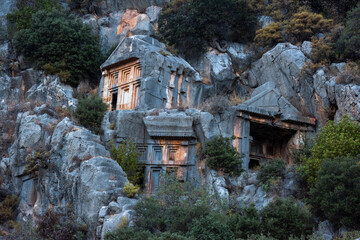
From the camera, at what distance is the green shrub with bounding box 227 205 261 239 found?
1809cm

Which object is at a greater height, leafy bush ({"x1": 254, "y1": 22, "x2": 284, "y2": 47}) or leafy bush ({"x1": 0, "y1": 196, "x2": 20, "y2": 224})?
leafy bush ({"x1": 254, "y1": 22, "x2": 284, "y2": 47})

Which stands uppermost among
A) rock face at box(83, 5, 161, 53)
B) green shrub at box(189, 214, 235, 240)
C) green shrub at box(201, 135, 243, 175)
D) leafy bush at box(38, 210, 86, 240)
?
rock face at box(83, 5, 161, 53)

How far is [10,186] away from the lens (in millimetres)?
25344

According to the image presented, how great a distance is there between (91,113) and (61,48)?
11315 mm

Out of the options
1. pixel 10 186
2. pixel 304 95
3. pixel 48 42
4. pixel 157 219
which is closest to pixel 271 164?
pixel 157 219

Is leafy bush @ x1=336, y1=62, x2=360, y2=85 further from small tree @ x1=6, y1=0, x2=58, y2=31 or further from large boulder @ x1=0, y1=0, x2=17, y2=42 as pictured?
large boulder @ x1=0, y1=0, x2=17, y2=42

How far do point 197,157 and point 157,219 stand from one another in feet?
30.4

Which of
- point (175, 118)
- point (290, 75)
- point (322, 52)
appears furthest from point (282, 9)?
point (175, 118)

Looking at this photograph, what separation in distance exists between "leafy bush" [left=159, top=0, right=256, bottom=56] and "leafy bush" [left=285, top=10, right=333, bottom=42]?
4.69 m

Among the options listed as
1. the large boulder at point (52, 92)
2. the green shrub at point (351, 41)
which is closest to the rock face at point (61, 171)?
the large boulder at point (52, 92)

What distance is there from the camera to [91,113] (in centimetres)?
2789

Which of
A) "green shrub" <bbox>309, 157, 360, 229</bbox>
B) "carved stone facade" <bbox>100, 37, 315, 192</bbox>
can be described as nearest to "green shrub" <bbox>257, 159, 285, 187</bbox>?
"green shrub" <bbox>309, 157, 360, 229</bbox>

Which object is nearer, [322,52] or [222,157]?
[222,157]

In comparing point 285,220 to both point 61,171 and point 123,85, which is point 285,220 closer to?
point 61,171
